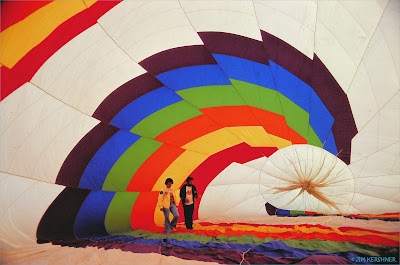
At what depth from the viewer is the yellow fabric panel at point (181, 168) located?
255 inches

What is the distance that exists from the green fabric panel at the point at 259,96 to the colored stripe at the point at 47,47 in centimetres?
207

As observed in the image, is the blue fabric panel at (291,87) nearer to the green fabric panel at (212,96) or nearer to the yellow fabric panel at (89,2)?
the green fabric panel at (212,96)

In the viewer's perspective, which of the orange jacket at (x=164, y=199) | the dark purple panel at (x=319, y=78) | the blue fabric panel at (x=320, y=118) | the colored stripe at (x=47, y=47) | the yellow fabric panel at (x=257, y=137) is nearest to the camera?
the colored stripe at (x=47, y=47)

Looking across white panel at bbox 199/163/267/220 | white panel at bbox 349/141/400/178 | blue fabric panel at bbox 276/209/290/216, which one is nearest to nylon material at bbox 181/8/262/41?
white panel at bbox 349/141/400/178

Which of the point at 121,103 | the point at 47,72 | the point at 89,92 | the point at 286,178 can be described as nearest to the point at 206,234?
the point at 286,178

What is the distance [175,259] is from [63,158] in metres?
2.09

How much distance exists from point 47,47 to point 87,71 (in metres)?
0.53

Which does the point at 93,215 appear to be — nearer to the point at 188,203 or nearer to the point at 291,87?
the point at 188,203

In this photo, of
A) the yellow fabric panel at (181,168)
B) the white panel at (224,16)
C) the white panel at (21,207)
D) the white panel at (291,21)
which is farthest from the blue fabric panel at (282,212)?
the white panel at (21,207)

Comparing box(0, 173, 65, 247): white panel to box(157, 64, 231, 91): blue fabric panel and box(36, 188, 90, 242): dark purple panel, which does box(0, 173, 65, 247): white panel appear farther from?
box(157, 64, 231, 91): blue fabric panel

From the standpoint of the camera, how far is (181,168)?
662 cm

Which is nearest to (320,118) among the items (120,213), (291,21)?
(291,21)

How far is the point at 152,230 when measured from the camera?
19.8 feet

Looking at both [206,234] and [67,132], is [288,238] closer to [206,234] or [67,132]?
[206,234]
